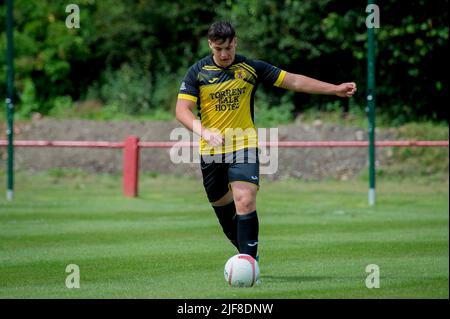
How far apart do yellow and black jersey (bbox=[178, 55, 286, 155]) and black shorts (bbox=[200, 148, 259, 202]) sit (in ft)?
0.23

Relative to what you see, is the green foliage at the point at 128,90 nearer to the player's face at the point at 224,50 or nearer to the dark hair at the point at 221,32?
the player's face at the point at 224,50

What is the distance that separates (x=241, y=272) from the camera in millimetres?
9242

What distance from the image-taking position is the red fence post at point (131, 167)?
20641 millimetres

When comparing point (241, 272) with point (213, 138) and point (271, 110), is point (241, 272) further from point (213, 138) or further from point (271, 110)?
point (271, 110)

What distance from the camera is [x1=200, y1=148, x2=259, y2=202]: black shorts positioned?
32.0ft

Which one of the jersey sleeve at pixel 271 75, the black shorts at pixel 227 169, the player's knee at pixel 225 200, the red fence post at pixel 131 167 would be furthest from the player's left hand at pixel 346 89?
the red fence post at pixel 131 167

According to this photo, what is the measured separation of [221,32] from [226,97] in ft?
2.25

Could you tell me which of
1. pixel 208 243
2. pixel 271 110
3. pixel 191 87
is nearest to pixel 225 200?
pixel 191 87

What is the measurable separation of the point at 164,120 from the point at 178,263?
19.2 metres

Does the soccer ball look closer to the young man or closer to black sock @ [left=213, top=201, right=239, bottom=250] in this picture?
the young man

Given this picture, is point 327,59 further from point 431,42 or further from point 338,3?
point 431,42

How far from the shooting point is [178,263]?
1118 centimetres

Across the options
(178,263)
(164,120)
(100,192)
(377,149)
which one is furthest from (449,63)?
(178,263)

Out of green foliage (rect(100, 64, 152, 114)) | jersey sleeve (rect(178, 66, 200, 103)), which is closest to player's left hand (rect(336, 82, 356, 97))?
jersey sleeve (rect(178, 66, 200, 103))
